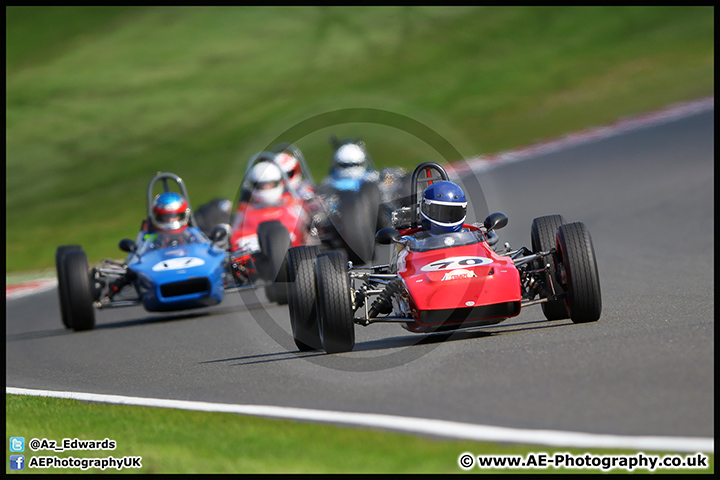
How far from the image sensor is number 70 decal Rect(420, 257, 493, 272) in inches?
357

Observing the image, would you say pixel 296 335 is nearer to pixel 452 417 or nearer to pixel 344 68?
pixel 452 417

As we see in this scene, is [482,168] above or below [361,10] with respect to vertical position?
below

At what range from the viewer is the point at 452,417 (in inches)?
256

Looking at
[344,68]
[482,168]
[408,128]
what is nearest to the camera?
[482,168]

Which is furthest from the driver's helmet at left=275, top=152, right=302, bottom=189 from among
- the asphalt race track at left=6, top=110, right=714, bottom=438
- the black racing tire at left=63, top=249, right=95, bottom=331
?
the black racing tire at left=63, top=249, right=95, bottom=331

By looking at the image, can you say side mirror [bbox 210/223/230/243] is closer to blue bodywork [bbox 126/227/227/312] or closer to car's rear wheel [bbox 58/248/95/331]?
blue bodywork [bbox 126/227/227/312]

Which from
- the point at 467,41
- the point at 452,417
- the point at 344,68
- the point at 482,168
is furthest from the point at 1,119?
the point at 452,417

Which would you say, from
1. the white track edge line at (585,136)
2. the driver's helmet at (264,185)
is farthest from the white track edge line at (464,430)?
the white track edge line at (585,136)

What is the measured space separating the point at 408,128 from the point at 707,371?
1317 inches

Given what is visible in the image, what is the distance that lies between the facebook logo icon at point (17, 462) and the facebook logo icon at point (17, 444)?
0.73ft

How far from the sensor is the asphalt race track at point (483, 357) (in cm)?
650

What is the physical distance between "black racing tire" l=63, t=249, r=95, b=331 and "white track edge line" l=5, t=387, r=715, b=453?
6.29 m

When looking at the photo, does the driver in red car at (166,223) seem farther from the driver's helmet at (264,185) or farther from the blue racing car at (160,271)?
the driver's helmet at (264,185)

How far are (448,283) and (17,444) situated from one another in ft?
12.0
